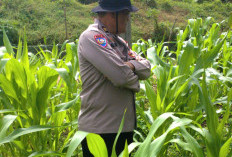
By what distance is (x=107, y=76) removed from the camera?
139 cm

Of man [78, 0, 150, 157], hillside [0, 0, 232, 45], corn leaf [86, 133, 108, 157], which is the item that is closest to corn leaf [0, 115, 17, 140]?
man [78, 0, 150, 157]

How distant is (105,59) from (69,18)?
9.51 metres

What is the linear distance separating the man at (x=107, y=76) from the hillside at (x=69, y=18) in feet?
23.9

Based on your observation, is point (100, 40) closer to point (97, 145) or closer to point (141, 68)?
point (141, 68)

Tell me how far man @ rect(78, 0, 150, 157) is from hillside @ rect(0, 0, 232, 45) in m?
7.29

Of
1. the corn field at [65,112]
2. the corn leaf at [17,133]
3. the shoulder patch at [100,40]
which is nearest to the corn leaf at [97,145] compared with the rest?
the corn field at [65,112]

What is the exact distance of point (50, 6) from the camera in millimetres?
11320

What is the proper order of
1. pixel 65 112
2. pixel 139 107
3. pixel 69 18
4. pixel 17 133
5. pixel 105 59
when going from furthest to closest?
pixel 69 18, pixel 139 107, pixel 65 112, pixel 105 59, pixel 17 133

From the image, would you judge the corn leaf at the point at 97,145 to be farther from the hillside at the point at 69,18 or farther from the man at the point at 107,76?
the hillside at the point at 69,18

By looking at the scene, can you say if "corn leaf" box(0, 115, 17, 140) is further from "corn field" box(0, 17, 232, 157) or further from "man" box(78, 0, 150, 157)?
"man" box(78, 0, 150, 157)

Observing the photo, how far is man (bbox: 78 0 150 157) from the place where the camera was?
4.58 ft

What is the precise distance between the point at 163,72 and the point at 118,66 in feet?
2.20

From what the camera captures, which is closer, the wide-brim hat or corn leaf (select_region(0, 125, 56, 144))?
corn leaf (select_region(0, 125, 56, 144))

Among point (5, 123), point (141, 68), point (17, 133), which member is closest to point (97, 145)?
point (17, 133)
